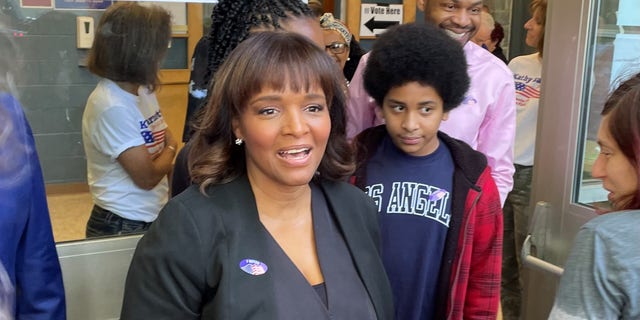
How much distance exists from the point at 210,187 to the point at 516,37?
17.1 ft

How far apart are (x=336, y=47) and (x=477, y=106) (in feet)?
5.03

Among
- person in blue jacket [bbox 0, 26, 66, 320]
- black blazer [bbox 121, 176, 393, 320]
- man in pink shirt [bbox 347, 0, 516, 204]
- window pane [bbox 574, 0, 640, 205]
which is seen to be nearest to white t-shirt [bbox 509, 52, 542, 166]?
window pane [bbox 574, 0, 640, 205]

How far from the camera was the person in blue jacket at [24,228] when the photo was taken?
1.40 metres

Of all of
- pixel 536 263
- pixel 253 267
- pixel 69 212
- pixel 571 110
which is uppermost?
pixel 571 110

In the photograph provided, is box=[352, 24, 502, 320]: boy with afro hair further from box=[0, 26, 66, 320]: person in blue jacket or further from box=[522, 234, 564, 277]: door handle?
box=[0, 26, 66, 320]: person in blue jacket

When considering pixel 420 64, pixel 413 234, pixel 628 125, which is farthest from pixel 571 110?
pixel 628 125

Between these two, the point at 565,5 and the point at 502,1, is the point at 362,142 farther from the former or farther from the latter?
the point at 502,1

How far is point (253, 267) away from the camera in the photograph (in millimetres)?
1298

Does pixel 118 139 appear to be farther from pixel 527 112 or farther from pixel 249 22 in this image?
pixel 527 112

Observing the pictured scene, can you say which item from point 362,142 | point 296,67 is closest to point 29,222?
point 296,67

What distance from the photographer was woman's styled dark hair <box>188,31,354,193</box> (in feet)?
4.46

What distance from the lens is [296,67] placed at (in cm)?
138

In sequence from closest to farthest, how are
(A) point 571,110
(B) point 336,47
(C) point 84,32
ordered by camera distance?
(C) point 84,32 → (A) point 571,110 → (B) point 336,47

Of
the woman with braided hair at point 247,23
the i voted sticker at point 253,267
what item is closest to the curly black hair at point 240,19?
the woman with braided hair at point 247,23
